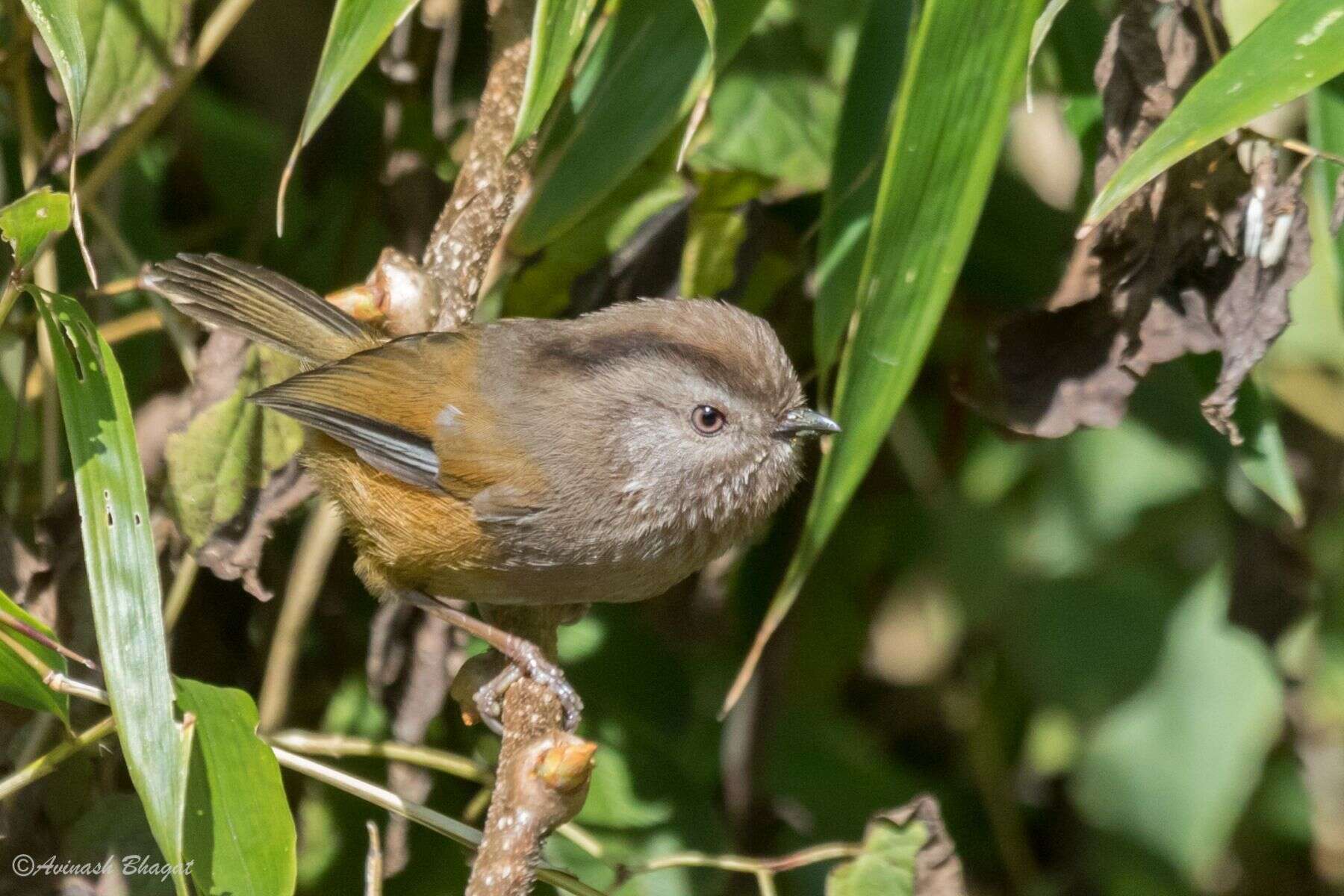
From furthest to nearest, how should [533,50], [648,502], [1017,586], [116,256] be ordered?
[1017,586]
[116,256]
[648,502]
[533,50]

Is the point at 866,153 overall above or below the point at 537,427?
above

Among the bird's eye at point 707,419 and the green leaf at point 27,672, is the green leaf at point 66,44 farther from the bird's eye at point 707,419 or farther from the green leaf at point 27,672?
the bird's eye at point 707,419

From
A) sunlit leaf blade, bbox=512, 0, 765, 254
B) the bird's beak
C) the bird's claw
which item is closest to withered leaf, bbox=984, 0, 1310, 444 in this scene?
the bird's beak

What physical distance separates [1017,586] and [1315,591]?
Answer: 0.69m

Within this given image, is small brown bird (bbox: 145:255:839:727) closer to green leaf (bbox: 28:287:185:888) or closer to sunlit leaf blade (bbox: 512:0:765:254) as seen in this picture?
sunlit leaf blade (bbox: 512:0:765:254)

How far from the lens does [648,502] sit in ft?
8.39

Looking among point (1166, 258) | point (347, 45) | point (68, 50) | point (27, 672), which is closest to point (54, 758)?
point (27, 672)

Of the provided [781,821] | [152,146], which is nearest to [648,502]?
[781,821]

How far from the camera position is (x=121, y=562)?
205 centimetres

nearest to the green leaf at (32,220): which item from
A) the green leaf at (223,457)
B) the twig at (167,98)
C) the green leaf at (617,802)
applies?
the green leaf at (223,457)

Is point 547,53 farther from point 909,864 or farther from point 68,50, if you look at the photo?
point 909,864

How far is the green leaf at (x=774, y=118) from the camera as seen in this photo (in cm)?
276

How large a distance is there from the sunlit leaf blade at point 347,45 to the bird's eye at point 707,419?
0.88 metres

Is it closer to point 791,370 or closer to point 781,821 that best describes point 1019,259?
point 791,370
